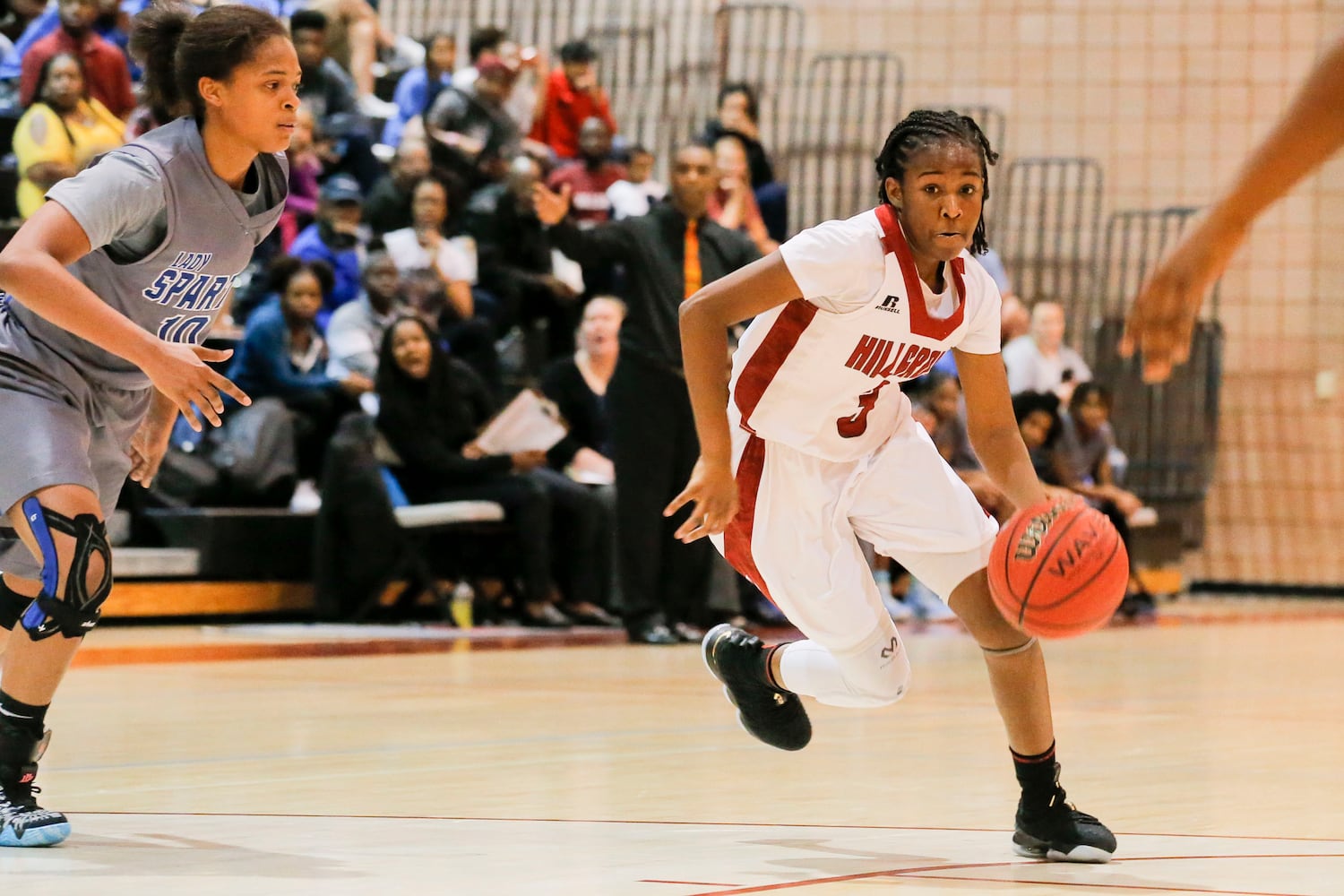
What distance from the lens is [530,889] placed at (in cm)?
333

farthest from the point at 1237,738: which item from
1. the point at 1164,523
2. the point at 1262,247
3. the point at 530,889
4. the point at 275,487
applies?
the point at 1262,247

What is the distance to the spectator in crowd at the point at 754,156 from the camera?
13.1 metres

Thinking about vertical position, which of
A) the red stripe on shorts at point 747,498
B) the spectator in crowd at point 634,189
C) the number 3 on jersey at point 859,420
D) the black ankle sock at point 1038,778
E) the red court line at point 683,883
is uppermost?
the number 3 on jersey at point 859,420

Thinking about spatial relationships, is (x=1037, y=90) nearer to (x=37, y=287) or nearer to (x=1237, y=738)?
(x=1237, y=738)

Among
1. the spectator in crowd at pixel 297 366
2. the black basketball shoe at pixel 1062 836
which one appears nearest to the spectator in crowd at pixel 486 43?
the spectator in crowd at pixel 297 366

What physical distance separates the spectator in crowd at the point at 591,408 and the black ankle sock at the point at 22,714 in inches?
251

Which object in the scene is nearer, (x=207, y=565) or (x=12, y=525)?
(x=12, y=525)

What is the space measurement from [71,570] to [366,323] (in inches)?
263

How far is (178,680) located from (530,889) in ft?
13.8

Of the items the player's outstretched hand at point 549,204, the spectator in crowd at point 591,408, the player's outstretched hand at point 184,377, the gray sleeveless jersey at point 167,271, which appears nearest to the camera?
the player's outstretched hand at point 184,377

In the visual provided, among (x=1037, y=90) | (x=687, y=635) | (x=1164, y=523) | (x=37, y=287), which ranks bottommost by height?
(x=1164, y=523)

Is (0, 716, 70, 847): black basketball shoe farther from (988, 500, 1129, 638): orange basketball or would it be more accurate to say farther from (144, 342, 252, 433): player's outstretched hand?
(988, 500, 1129, 638): orange basketball

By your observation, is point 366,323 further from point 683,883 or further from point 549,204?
point 683,883

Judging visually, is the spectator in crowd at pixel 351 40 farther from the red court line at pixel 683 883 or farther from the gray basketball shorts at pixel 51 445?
the red court line at pixel 683 883
